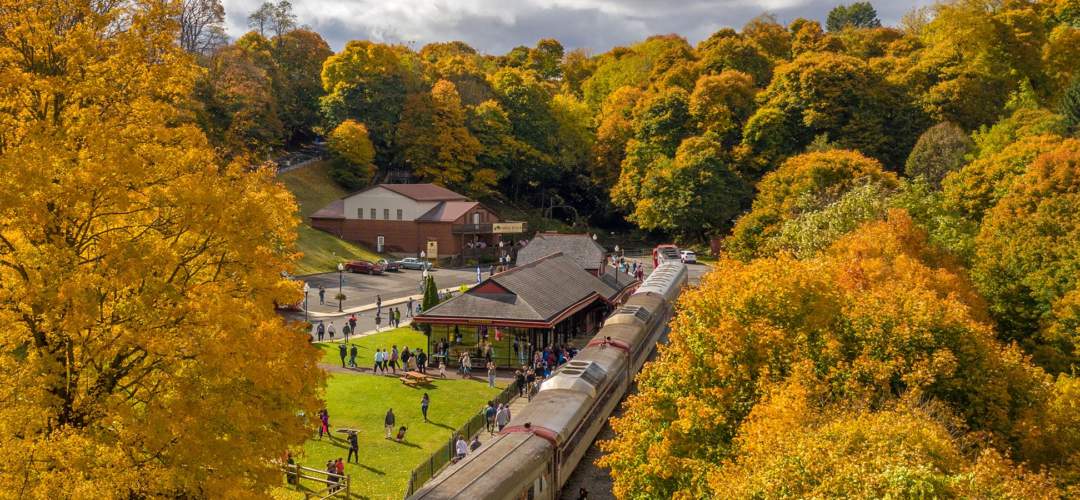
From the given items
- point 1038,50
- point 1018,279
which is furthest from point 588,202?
point 1018,279

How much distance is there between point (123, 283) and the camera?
12.0 m

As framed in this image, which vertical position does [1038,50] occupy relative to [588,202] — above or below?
above

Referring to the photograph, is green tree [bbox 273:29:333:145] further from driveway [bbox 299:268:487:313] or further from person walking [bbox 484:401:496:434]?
person walking [bbox 484:401:496:434]

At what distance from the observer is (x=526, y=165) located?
283ft

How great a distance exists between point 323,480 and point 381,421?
7532mm

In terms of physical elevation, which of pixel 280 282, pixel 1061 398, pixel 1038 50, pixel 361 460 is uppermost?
pixel 1038 50

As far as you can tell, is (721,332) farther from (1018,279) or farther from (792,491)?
(1018,279)

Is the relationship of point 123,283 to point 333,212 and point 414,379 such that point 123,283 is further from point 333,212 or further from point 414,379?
point 333,212

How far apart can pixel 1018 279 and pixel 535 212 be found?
198ft

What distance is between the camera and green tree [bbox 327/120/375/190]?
7869 cm

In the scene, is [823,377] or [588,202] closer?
[823,377]

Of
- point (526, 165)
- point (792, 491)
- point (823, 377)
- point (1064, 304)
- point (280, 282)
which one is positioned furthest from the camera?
point (526, 165)

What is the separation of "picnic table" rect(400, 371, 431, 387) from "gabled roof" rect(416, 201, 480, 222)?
3533cm

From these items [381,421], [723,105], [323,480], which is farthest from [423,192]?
[323,480]
